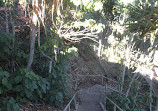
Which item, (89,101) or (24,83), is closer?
(24,83)

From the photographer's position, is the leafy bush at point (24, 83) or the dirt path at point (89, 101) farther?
the dirt path at point (89, 101)

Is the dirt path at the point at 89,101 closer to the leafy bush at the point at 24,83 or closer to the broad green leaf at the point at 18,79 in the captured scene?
the leafy bush at the point at 24,83

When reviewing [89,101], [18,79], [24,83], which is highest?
[18,79]

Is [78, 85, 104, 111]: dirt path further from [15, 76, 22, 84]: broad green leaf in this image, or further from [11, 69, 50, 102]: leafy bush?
[15, 76, 22, 84]: broad green leaf

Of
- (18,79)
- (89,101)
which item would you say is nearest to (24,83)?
(18,79)

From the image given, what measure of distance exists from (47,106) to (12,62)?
1721 mm

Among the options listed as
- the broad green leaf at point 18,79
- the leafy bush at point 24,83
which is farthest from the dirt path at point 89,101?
the broad green leaf at point 18,79

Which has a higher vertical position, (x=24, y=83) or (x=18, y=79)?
(x=18, y=79)

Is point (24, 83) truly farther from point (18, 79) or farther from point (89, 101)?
point (89, 101)

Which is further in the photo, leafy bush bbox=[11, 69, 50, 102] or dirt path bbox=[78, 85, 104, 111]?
dirt path bbox=[78, 85, 104, 111]

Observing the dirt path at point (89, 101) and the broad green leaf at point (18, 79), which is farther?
the dirt path at point (89, 101)

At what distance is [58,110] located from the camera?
4781 mm

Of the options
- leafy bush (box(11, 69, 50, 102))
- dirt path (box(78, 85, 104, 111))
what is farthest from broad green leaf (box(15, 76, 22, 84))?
dirt path (box(78, 85, 104, 111))

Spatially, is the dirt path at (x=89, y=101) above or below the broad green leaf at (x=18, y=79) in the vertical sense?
below
